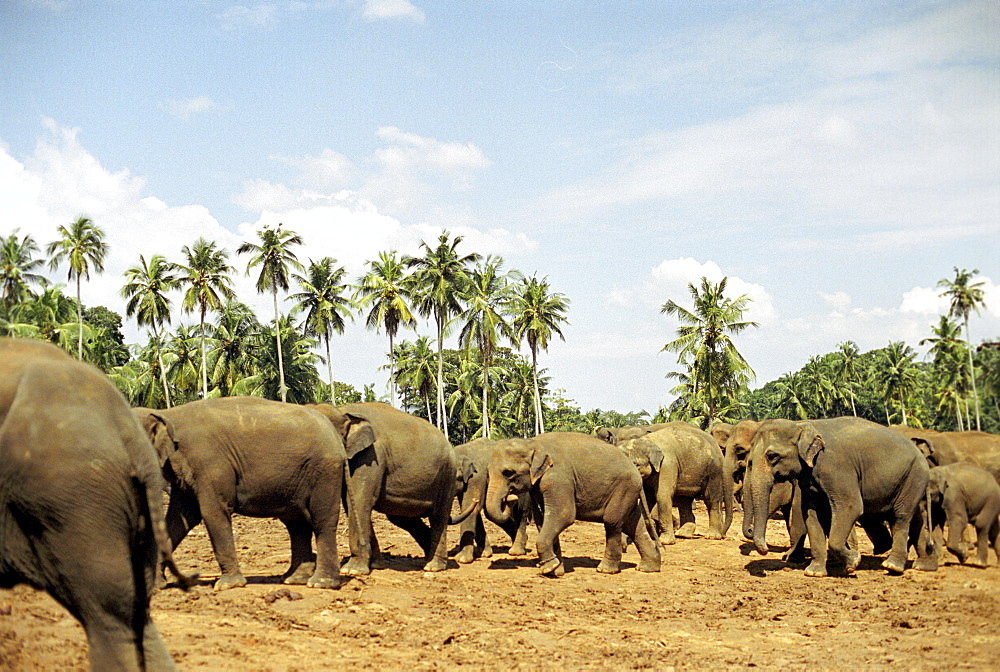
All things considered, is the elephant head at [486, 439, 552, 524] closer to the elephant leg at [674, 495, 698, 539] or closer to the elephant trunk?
the elephant trunk

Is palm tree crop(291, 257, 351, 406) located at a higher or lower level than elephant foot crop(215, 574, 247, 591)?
higher

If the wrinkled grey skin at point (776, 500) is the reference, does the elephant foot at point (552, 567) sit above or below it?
below

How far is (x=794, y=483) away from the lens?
15594 millimetres

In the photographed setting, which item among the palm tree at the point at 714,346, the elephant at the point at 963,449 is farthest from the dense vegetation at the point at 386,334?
the elephant at the point at 963,449

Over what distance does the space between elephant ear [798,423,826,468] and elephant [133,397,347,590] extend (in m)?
7.31

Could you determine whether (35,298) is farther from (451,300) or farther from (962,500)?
(962,500)

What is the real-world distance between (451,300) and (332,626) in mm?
53825

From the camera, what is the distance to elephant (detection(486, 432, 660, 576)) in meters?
14.6

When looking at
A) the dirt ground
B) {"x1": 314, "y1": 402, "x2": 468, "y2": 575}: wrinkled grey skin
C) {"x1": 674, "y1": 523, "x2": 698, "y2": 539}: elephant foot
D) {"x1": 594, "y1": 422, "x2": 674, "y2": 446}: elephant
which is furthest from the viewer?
{"x1": 674, "y1": 523, "x2": 698, "y2": 539}: elephant foot

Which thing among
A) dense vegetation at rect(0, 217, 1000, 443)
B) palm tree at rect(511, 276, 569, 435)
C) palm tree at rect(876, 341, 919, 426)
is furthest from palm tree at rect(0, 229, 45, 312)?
palm tree at rect(876, 341, 919, 426)

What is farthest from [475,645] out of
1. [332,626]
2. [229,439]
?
[229,439]

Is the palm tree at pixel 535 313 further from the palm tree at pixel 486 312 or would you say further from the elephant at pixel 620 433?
the elephant at pixel 620 433

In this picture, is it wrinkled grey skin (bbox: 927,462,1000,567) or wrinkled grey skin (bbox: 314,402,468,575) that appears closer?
wrinkled grey skin (bbox: 314,402,468,575)

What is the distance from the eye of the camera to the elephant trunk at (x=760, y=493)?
47.4 ft
